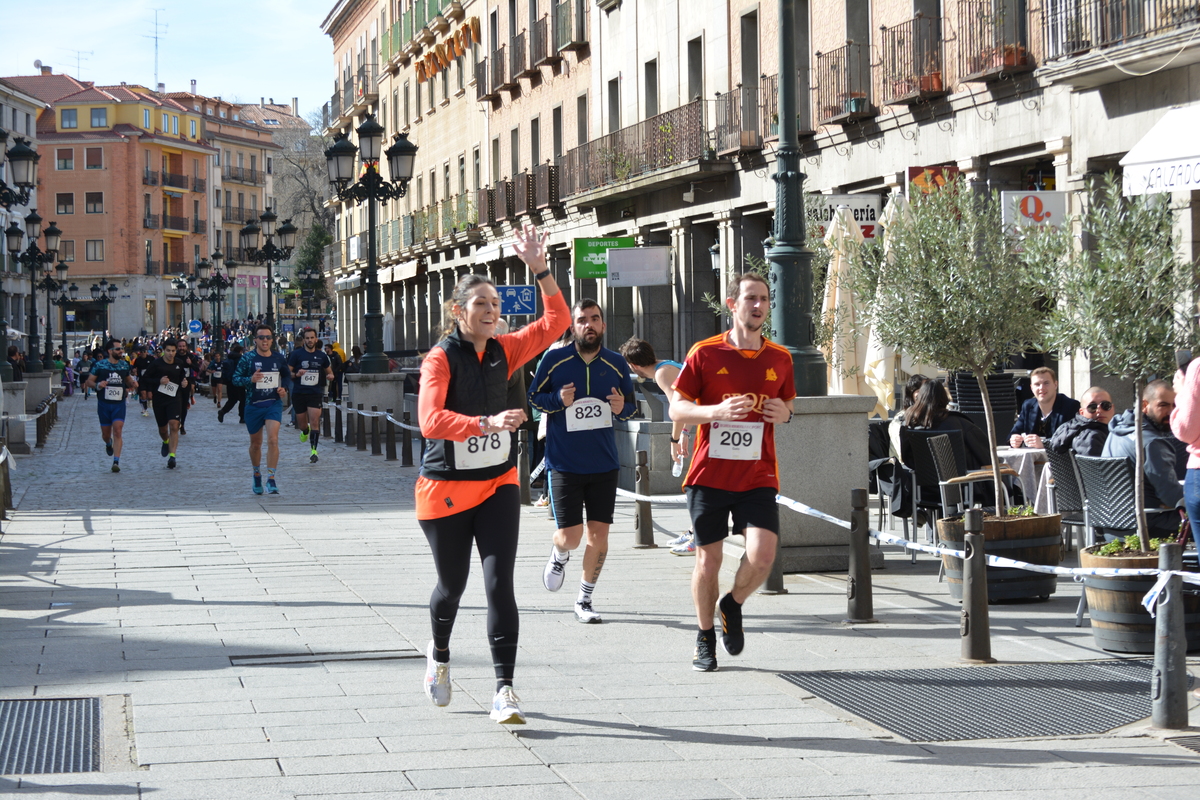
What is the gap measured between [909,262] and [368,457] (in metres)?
14.4

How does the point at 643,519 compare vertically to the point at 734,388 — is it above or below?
below

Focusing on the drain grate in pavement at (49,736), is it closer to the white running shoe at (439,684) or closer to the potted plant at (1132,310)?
the white running shoe at (439,684)

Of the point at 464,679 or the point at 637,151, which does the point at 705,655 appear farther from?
the point at 637,151

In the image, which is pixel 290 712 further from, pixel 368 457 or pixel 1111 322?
pixel 368 457

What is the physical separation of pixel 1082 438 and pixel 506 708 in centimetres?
502

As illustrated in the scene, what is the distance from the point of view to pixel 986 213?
9664 millimetres

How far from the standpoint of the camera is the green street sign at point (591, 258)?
2578 centimetres

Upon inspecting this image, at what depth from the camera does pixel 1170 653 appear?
5992mm

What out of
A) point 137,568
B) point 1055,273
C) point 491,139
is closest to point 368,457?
point 137,568

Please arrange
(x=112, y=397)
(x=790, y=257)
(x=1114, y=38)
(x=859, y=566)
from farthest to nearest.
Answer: (x=112, y=397)
(x=1114, y=38)
(x=790, y=257)
(x=859, y=566)

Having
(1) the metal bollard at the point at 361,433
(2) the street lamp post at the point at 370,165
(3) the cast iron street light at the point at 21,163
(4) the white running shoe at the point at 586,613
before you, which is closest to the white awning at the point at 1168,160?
(4) the white running shoe at the point at 586,613

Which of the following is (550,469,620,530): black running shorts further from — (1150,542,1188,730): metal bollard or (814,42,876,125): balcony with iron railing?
(814,42,876,125): balcony with iron railing

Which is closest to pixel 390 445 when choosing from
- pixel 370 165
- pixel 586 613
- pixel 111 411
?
pixel 111 411

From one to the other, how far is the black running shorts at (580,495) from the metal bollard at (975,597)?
6.93 ft
